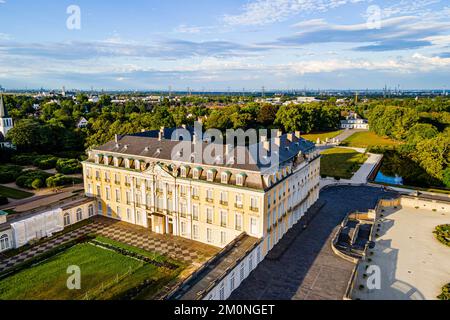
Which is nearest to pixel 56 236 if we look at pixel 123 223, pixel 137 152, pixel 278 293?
pixel 123 223

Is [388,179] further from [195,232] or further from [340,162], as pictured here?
[195,232]

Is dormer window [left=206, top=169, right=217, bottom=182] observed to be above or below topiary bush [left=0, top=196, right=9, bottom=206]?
above

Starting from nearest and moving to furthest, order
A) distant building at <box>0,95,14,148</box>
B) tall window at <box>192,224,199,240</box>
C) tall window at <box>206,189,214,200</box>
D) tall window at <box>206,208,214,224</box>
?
tall window at <box>206,189,214,200</box> → tall window at <box>206,208,214,224</box> → tall window at <box>192,224,199,240</box> → distant building at <box>0,95,14,148</box>

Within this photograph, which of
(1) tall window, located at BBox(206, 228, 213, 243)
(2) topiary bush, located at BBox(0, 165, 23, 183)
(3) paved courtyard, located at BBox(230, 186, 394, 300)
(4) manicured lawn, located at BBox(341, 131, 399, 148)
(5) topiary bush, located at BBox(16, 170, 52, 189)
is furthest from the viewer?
(4) manicured lawn, located at BBox(341, 131, 399, 148)

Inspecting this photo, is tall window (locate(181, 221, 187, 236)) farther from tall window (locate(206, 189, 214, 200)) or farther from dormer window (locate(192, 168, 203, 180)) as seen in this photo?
dormer window (locate(192, 168, 203, 180))

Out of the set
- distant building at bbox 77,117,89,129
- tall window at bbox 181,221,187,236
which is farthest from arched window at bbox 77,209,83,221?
distant building at bbox 77,117,89,129

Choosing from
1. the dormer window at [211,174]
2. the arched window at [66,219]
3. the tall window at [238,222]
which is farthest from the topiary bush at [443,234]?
the arched window at [66,219]

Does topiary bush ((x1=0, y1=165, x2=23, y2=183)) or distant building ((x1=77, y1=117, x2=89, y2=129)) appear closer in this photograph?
topiary bush ((x1=0, y1=165, x2=23, y2=183))

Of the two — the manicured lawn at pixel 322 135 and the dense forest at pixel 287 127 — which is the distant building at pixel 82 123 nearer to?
the dense forest at pixel 287 127
